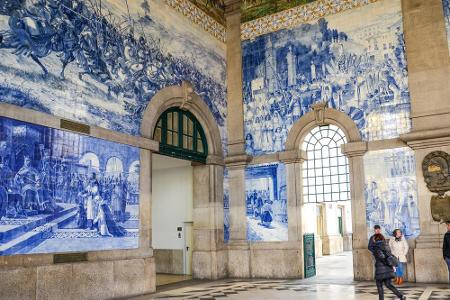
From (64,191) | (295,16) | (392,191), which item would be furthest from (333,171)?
(64,191)

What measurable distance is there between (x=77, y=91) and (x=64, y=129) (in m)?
0.98

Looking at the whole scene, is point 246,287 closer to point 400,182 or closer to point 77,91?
point 400,182

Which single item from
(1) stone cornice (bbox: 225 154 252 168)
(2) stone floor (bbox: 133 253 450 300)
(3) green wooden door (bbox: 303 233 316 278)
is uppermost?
(1) stone cornice (bbox: 225 154 252 168)

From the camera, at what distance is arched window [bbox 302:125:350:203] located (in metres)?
14.0

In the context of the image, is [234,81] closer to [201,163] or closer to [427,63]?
[201,163]

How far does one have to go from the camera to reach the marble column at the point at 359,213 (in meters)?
12.6

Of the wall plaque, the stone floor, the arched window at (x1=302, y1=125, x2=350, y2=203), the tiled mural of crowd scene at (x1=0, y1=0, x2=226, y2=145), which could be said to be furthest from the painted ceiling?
the wall plaque

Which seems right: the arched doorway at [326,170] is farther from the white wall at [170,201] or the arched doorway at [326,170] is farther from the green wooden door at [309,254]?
the white wall at [170,201]

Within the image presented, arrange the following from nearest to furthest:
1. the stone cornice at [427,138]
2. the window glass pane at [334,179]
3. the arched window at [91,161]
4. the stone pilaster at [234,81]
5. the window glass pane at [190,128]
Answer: the arched window at [91,161]
the stone cornice at [427,138]
the window glass pane at [190,128]
the window glass pane at [334,179]
the stone pilaster at [234,81]

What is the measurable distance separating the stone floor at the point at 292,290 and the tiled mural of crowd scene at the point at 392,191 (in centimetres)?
160

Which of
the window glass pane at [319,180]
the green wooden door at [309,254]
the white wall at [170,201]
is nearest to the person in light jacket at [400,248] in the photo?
the green wooden door at [309,254]

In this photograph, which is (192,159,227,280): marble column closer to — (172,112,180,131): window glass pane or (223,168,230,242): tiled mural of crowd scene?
(223,168,230,242): tiled mural of crowd scene

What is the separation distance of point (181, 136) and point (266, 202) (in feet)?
10.7

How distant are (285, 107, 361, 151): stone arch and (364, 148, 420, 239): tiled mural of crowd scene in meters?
0.79
